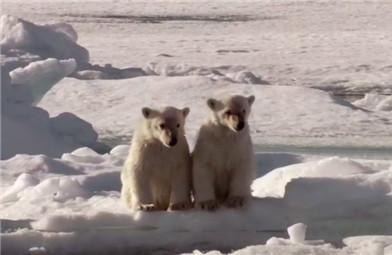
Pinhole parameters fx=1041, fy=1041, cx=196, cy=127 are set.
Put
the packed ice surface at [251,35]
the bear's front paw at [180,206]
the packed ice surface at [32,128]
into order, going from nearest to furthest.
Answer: the bear's front paw at [180,206] → the packed ice surface at [32,128] → the packed ice surface at [251,35]

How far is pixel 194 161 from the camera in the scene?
3.99 m

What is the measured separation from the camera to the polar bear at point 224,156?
3.98 meters

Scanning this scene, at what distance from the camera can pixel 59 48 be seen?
10180 millimetres

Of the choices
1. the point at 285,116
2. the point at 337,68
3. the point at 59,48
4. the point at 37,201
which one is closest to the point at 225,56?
the point at 337,68

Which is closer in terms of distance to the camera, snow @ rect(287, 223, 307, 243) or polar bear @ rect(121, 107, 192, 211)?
snow @ rect(287, 223, 307, 243)

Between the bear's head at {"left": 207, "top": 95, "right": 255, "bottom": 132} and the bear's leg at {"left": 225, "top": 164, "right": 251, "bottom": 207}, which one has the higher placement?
the bear's head at {"left": 207, "top": 95, "right": 255, "bottom": 132}

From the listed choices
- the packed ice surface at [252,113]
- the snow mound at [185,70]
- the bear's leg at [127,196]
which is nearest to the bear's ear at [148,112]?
the bear's leg at [127,196]

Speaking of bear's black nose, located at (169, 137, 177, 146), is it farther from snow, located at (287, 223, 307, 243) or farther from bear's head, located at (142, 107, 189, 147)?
snow, located at (287, 223, 307, 243)

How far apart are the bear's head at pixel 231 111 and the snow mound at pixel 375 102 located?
499 cm

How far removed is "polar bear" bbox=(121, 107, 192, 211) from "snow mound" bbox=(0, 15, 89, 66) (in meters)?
6.07

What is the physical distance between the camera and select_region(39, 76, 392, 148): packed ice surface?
765cm

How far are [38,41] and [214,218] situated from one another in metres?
6.59

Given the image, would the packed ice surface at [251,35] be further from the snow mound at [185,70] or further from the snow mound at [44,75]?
the snow mound at [44,75]

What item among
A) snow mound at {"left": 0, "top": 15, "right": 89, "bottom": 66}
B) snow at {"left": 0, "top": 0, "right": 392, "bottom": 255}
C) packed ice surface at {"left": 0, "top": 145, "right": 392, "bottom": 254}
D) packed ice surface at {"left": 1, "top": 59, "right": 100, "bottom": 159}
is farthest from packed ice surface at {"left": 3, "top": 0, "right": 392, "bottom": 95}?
packed ice surface at {"left": 0, "top": 145, "right": 392, "bottom": 254}
